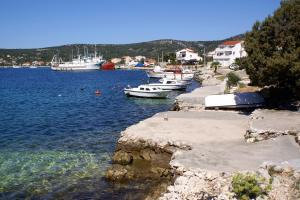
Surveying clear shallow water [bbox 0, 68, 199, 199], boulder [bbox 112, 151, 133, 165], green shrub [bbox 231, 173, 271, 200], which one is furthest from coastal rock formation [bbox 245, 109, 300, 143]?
clear shallow water [bbox 0, 68, 199, 199]

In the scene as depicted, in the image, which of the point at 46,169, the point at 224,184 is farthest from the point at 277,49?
the point at 46,169

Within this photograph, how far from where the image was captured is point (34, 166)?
26.5 m

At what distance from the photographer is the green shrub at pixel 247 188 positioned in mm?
15398

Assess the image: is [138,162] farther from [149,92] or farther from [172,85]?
[172,85]

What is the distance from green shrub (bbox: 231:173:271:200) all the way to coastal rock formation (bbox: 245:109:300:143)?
343 inches

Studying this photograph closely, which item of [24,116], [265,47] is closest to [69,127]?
[24,116]

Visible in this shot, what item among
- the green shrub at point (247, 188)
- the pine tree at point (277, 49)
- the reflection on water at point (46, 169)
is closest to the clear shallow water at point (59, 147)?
the reflection on water at point (46, 169)

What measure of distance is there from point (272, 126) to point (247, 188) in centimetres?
1153

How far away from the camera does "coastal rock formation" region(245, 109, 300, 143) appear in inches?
975

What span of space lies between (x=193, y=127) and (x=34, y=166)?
11705 mm

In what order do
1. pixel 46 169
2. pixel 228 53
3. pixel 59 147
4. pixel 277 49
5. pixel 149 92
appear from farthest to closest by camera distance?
pixel 228 53
pixel 149 92
pixel 277 49
pixel 59 147
pixel 46 169

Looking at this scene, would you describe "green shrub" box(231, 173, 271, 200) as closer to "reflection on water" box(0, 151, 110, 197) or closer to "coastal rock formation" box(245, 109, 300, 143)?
"coastal rock formation" box(245, 109, 300, 143)

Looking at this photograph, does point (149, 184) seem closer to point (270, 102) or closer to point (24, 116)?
point (270, 102)

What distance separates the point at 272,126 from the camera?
26.0 metres
